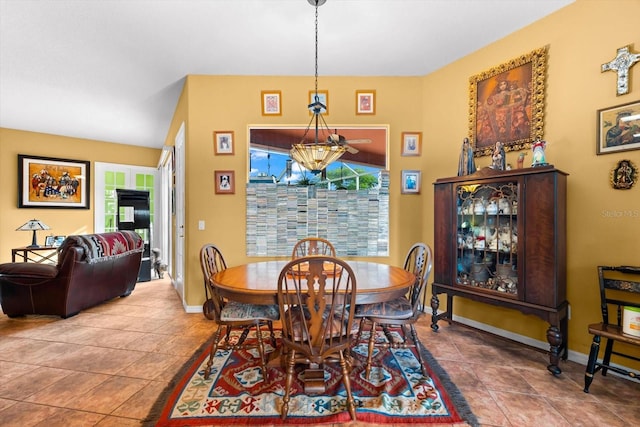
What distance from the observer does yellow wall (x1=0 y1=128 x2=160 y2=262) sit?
16.7ft

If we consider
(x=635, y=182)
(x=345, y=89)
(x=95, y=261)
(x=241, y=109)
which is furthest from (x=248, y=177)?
(x=635, y=182)

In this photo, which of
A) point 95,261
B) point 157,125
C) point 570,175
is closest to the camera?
point 570,175

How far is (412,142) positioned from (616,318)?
2.35 metres

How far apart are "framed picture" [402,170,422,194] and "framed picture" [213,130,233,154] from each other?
2092mm

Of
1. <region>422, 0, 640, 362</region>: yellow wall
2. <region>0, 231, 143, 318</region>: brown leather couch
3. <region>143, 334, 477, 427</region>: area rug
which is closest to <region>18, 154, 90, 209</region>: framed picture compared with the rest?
<region>0, 231, 143, 318</region>: brown leather couch

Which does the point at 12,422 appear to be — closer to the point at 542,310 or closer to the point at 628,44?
the point at 542,310

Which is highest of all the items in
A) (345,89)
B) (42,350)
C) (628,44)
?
(345,89)

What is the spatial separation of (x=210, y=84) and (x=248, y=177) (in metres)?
1.17

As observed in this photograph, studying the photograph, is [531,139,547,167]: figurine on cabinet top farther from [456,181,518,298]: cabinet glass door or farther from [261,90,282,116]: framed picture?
[261,90,282,116]: framed picture

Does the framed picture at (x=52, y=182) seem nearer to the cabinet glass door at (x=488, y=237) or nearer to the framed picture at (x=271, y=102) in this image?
the framed picture at (x=271, y=102)

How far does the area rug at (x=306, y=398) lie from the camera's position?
63.8 inches

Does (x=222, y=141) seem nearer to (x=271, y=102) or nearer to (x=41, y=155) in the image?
(x=271, y=102)

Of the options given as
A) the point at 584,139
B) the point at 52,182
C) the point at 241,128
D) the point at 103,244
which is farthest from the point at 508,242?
the point at 52,182

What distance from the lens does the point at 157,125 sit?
506 cm
